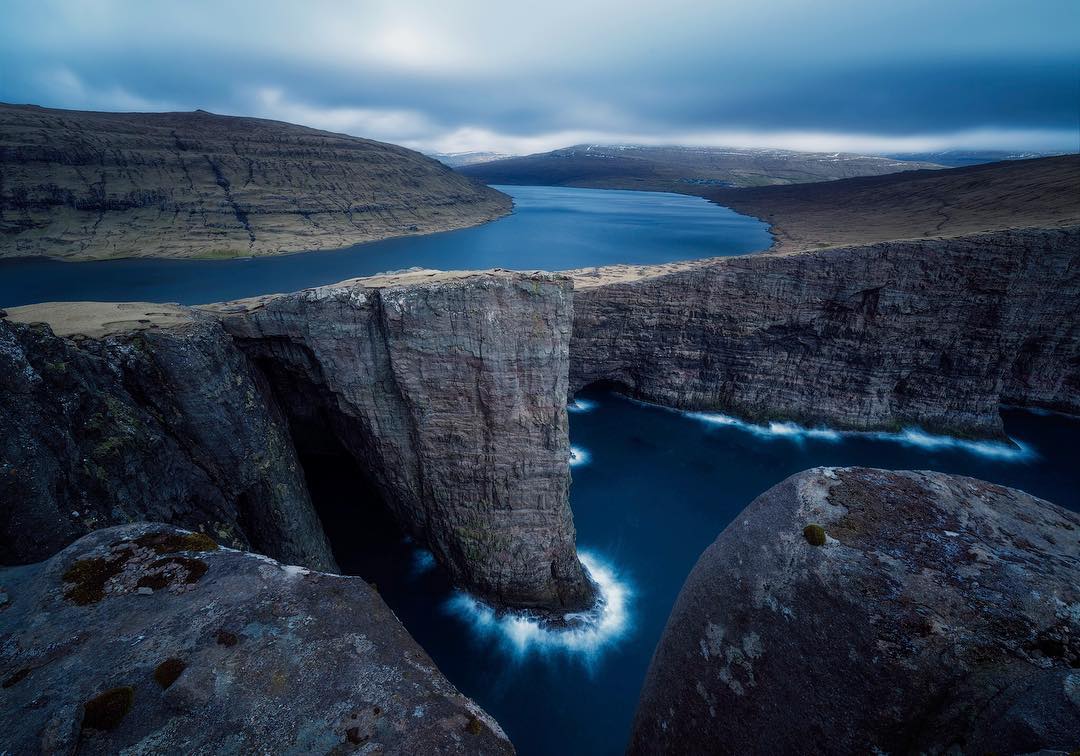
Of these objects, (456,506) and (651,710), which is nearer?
(651,710)

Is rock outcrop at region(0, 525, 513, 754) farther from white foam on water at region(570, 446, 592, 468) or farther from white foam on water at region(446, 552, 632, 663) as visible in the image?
white foam on water at region(570, 446, 592, 468)

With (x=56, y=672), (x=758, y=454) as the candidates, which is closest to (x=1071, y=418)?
(x=758, y=454)

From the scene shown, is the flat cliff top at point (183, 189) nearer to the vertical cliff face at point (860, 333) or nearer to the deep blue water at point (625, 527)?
the vertical cliff face at point (860, 333)

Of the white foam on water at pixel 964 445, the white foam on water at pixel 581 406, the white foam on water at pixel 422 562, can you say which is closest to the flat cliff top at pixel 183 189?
the white foam on water at pixel 581 406

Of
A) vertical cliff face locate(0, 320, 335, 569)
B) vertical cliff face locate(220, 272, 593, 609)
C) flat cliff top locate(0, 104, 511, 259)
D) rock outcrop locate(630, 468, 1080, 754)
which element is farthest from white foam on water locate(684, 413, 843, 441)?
flat cliff top locate(0, 104, 511, 259)

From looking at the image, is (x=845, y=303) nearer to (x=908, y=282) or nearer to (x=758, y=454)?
(x=908, y=282)

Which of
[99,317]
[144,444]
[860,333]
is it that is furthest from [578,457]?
[99,317]

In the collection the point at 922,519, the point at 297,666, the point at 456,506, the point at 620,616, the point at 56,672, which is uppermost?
the point at 922,519
